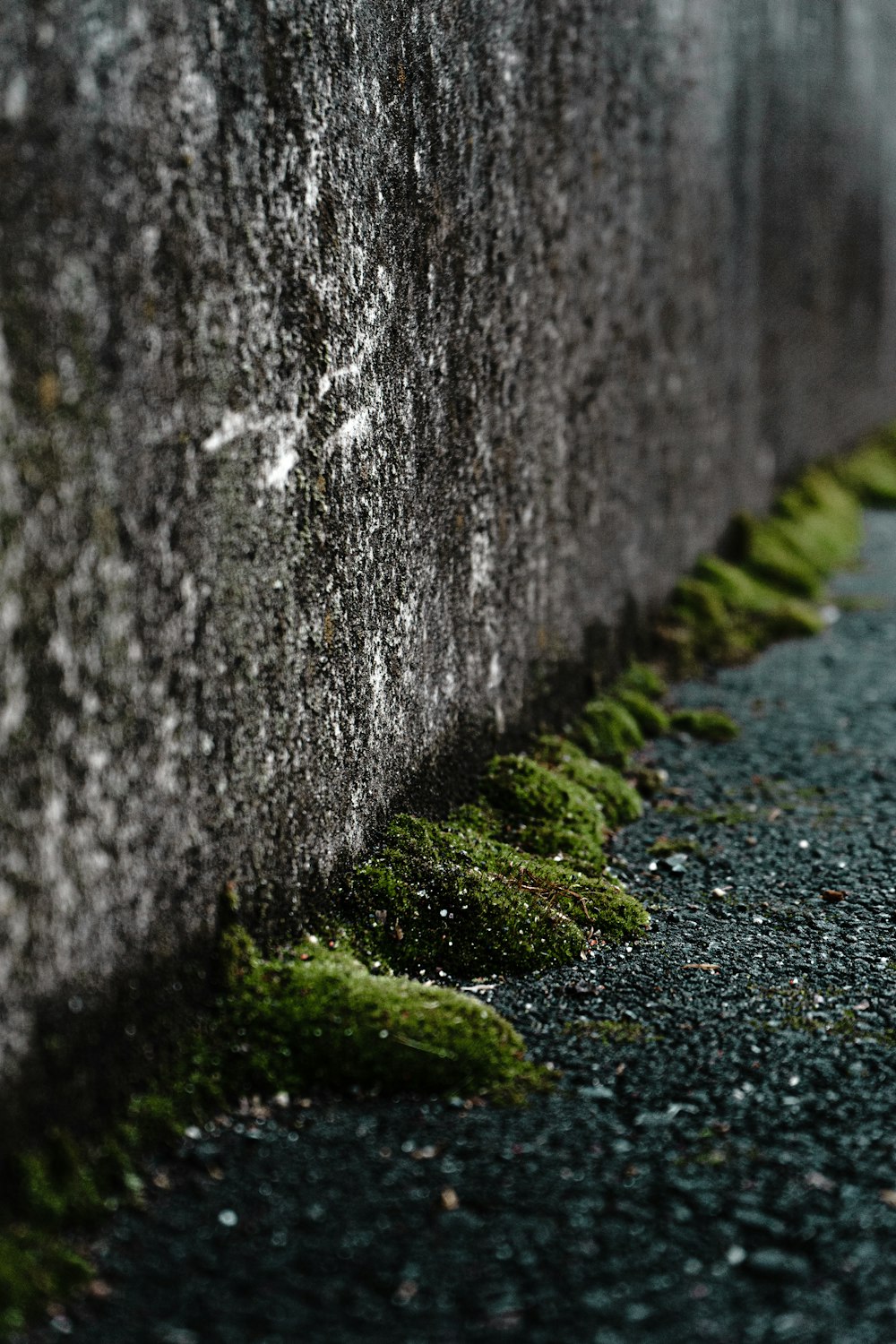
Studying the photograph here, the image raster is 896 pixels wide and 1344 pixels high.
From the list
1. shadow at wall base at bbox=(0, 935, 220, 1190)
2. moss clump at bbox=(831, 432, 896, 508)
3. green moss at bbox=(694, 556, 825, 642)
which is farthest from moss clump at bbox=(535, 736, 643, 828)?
moss clump at bbox=(831, 432, 896, 508)

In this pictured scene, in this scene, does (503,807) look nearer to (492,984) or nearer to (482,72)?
(492,984)

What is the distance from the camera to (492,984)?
3.61 meters

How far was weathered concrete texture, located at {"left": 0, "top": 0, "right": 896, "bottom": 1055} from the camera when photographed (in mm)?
2455

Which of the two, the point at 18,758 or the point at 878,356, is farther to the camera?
Result: the point at 878,356

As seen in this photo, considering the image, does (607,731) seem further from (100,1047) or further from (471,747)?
(100,1047)

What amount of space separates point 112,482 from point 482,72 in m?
2.65

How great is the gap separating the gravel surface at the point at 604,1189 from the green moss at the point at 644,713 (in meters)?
2.06

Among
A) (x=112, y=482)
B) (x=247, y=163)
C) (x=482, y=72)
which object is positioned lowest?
(x=112, y=482)

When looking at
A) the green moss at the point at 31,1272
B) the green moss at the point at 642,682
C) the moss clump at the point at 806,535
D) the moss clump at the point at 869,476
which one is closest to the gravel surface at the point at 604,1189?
the green moss at the point at 31,1272

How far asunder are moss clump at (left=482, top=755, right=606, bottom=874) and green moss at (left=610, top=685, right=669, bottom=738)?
4.01 ft

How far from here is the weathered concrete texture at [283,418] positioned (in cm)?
246

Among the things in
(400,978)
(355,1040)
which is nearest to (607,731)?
(400,978)

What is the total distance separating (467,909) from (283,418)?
4.63ft

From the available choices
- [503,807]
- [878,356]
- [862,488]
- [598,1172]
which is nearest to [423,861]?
[503,807]
